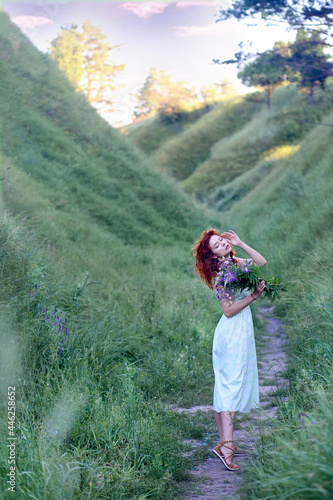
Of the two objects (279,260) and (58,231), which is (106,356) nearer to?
(58,231)

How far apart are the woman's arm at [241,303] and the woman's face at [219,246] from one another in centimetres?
45

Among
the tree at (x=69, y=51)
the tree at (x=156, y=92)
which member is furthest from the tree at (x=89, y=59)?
the tree at (x=156, y=92)

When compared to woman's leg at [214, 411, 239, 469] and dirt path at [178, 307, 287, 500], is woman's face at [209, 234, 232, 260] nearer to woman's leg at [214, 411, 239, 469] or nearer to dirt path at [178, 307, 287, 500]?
dirt path at [178, 307, 287, 500]

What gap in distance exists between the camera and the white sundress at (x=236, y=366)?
12.5 feet

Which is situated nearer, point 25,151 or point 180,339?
point 180,339

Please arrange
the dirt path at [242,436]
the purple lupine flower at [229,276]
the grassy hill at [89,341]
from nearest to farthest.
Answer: the grassy hill at [89,341] < the dirt path at [242,436] < the purple lupine flower at [229,276]

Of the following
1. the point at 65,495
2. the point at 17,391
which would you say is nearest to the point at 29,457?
the point at 65,495

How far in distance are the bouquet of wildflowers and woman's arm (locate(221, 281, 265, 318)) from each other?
0.15ft

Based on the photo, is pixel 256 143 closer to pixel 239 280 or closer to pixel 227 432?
pixel 239 280

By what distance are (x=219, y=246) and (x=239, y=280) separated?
1.36ft

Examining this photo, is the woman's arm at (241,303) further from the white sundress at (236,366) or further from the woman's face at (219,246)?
the woman's face at (219,246)

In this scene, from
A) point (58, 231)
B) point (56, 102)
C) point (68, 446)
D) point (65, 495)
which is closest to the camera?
point (65, 495)

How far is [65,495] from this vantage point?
266 cm

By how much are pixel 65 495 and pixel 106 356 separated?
222 cm
